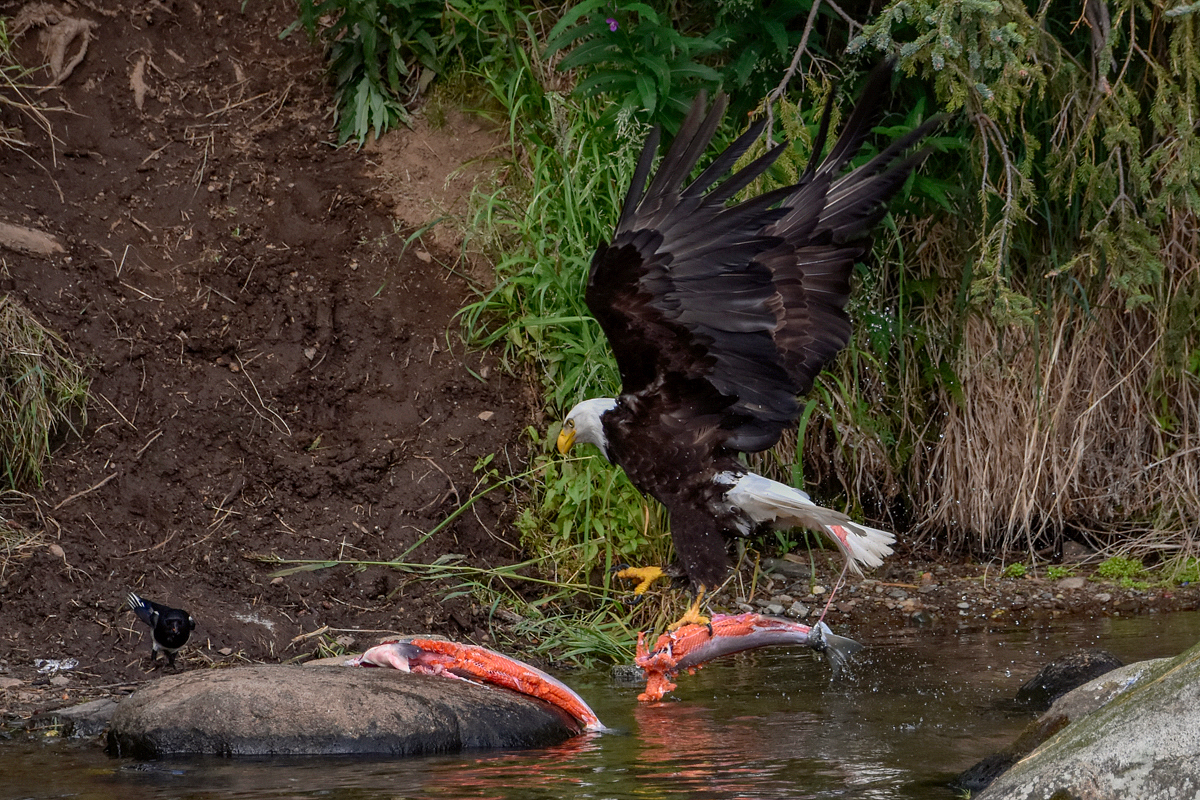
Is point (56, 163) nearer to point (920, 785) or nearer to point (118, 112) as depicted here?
point (118, 112)

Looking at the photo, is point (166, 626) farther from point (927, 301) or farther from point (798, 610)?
point (927, 301)

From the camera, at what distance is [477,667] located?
4.17 meters

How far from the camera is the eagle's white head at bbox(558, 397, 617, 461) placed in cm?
482

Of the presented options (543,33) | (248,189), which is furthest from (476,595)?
(543,33)

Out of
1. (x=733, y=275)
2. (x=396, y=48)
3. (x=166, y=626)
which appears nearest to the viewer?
(x=733, y=275)

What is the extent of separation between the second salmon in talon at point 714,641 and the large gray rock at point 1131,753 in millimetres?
1728

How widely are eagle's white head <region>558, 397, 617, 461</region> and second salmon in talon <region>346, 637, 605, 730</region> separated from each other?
3.36 ft

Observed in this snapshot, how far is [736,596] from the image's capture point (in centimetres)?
575

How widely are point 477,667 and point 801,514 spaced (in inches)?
52.4

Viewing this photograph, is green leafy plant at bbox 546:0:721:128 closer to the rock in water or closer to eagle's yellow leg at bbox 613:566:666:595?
eagle's yellow leg at bbox 613:566:666:595

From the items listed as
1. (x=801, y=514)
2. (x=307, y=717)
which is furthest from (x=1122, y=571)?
(x=307, y=717)

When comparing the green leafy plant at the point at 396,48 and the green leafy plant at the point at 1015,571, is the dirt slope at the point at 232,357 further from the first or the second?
the green leafy plant at the point at 1015,571

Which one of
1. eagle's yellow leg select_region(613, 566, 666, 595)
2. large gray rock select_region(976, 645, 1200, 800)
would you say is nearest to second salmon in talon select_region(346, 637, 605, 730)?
eagle's yellow leg select_region(613, 566, 666, 595)

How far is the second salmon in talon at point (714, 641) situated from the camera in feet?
14.2
